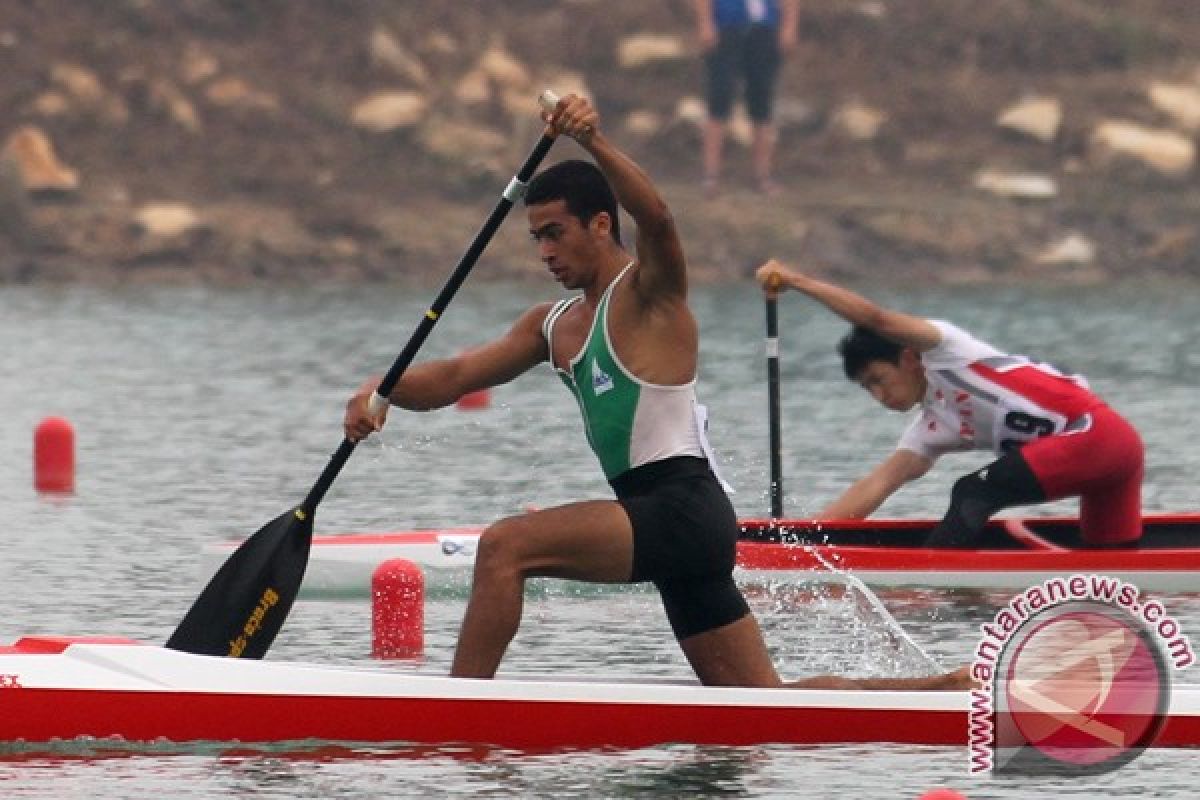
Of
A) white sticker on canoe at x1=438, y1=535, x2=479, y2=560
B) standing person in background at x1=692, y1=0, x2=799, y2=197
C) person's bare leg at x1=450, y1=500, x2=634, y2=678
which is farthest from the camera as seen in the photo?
standing person in background at x1=692, y1=0, x2=799, y2=197

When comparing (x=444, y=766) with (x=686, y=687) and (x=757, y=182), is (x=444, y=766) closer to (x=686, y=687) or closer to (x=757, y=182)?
(x=686, y=687)

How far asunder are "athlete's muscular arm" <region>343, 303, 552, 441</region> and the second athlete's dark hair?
492mm

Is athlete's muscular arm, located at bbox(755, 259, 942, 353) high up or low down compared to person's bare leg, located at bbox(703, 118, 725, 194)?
down

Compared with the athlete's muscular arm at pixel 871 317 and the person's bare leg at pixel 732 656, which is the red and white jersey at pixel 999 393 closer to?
the athlete's muscular arm at pixel 871 317

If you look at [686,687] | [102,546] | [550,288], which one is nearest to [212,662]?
[686,687]

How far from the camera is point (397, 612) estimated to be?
48.6ft

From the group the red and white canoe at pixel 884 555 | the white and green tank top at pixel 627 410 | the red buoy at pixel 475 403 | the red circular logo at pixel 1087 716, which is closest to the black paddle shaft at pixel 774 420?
the red and white canoe at pixel 884 555

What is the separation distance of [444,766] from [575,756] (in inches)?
17.4

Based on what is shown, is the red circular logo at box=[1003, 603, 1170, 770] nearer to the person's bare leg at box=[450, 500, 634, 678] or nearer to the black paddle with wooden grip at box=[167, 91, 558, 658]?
the person's bare leg at box=[450, 500, 634, 678]

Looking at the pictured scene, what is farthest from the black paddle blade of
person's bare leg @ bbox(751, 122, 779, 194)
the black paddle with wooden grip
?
person's bare leg @ bbox(751, 122, 779, 194)

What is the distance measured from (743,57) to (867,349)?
2239 cm

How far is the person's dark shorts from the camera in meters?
37.8

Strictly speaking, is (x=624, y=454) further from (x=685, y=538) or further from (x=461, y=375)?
(x=461, y=375)

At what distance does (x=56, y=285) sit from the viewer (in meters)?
37.0
